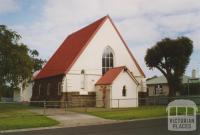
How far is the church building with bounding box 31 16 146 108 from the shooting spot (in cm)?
4553

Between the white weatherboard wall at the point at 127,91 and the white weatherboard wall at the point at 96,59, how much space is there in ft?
14.3

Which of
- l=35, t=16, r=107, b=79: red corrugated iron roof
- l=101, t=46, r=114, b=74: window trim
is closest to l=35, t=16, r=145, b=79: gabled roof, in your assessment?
l=35, t=16, r=107, b=79: red corrugated iron roof

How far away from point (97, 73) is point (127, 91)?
200 inches

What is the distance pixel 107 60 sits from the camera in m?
50.3

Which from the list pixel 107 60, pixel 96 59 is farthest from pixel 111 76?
pixel 107 60

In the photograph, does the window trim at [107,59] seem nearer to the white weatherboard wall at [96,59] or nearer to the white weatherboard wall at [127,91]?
the white weatherboard wall at [96,59]

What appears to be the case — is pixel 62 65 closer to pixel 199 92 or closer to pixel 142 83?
pixel 142 83

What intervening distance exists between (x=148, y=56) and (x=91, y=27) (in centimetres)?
843

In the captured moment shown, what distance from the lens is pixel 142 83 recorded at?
169ft

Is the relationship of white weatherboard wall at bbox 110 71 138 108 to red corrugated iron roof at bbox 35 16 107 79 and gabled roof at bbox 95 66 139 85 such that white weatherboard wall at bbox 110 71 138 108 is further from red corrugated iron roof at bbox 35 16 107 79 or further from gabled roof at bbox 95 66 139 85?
red corrugated iron roof at bbox 35 16 107 79

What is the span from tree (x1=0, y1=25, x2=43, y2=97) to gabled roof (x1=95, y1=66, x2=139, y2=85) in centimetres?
968

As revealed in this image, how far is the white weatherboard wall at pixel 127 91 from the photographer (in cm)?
4457

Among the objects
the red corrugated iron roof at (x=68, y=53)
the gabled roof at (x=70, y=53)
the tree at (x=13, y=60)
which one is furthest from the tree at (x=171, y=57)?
the tree at (x=13, y=60)

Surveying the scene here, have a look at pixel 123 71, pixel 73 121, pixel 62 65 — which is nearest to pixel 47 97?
pixel 62 65
